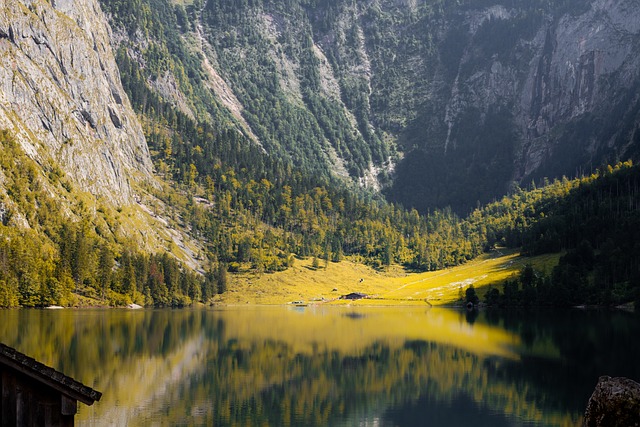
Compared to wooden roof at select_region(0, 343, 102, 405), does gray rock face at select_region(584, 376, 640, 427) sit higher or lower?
lower

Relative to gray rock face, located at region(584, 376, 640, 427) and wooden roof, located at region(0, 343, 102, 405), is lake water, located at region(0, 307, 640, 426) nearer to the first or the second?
wooden roof, located at region(0, 343, 102, 405)

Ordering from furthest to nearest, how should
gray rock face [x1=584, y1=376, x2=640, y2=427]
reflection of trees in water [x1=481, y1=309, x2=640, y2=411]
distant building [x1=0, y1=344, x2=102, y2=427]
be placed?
reflection of trees in water [x1=481, y1=309, x2=640, y2=411] < distant building [x1=0, y1=344, x2=102, y2=427] < gray rock face [x1=584, y1=376, x2=640, y2=427]

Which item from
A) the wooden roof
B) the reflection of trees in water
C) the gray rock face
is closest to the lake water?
the reflection of trees in water

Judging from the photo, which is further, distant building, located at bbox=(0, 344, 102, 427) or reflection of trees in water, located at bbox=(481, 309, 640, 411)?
reflection of trees in water, located at bbox=(481, 309, 640, 411)

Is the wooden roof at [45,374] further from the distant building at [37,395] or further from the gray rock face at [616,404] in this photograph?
the gray rock face at [616,404]

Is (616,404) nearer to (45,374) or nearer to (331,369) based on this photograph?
(45,374)

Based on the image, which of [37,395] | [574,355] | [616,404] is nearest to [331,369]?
[574,355]

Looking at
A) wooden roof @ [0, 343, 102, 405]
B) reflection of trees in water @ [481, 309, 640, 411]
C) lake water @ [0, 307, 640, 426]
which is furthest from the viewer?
reflection of trees in water @ [481, 309, 640, 411]
